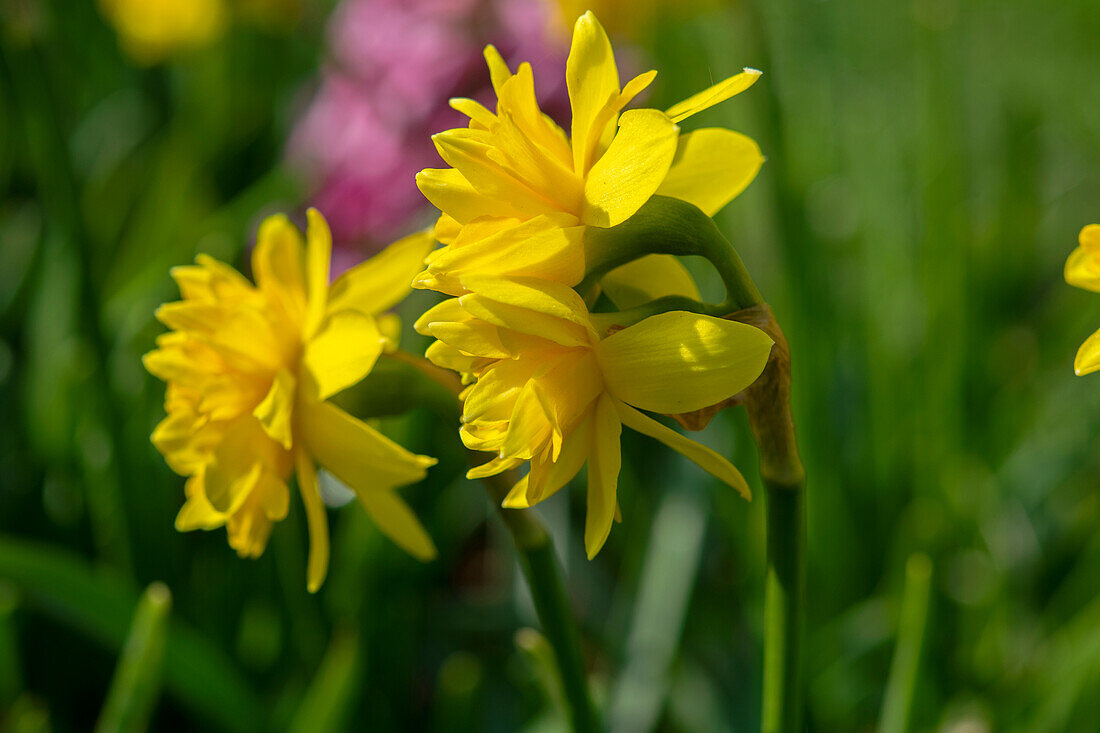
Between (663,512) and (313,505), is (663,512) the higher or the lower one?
the lower one

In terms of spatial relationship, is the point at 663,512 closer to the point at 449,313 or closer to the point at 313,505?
the point at 313,505

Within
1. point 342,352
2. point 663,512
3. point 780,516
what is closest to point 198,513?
point 342,352

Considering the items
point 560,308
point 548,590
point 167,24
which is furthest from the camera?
point 167,24

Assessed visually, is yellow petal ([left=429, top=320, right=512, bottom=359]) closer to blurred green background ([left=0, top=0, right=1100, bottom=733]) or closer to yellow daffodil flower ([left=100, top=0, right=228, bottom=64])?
blurred green background ([left=0, top=0, right=1100, bottom=733])

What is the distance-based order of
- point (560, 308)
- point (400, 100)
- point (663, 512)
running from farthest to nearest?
point (400, 100) → point (663, 512) → point (560, 308)

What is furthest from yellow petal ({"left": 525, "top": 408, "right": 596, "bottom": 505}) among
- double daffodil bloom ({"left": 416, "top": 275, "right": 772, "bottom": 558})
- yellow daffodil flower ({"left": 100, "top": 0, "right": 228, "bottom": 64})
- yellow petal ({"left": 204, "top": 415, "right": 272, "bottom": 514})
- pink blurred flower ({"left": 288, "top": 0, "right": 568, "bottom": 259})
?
yellow daffodil flower ({"left": 100, "top": 0, "right": 228, "bottom": 64})

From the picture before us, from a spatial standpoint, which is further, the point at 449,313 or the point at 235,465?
the point at 235,465
